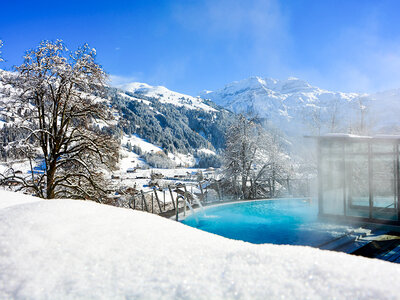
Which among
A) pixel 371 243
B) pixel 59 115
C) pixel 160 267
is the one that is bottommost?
pixel 371 243

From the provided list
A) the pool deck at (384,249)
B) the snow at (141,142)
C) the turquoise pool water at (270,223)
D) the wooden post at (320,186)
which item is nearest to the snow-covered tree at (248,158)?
the turquoise pool water at (270,223)

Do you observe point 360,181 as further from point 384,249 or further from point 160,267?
point 160,267

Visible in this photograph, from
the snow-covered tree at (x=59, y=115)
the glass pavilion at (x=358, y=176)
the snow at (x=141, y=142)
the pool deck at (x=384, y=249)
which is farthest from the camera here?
the snow at (x=141, y=142)

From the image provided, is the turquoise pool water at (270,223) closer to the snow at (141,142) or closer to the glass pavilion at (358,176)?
the glass pavilion at (358,176)

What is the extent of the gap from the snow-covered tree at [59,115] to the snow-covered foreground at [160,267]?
7396 mm

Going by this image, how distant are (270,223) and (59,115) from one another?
944cm

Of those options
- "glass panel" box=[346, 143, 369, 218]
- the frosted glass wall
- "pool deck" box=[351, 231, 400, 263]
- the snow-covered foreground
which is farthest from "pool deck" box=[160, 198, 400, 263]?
the snow-covered foreground

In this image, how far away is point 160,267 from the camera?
1.33m

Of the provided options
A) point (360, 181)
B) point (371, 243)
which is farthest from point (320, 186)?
point (371, 243)

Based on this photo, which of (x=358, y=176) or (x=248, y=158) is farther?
(x=248, y=158)

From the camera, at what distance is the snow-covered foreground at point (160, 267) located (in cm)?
105

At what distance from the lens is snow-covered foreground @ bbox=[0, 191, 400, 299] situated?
1.05m

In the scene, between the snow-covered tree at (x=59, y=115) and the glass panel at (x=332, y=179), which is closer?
the snow-covered tree at (x=59, y=115)

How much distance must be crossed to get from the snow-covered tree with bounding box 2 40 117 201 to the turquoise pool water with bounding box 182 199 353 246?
4433 mm
